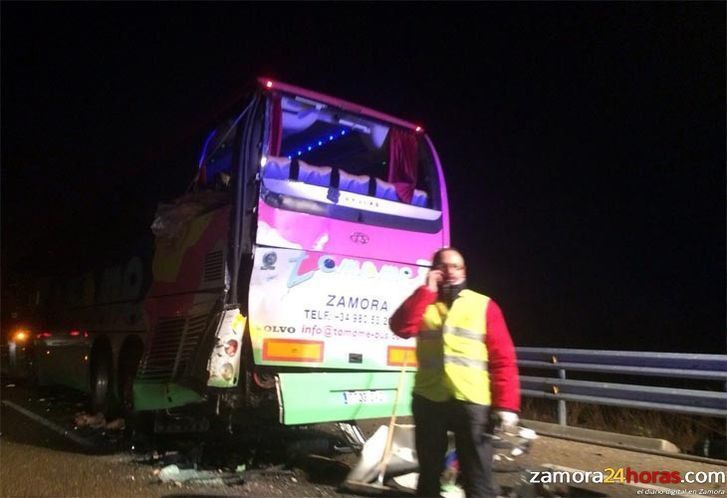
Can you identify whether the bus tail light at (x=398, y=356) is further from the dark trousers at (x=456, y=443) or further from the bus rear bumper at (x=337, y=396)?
the dark trousers at (x=456, y=443)

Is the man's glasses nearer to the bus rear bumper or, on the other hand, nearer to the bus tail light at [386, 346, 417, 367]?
the bus rear bumper

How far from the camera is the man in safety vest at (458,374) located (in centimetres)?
348

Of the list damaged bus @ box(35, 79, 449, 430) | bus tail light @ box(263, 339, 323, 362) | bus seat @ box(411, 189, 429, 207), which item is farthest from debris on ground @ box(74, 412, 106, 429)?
bus seat @ box(411, 189, 429, 207)

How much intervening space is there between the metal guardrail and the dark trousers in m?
4.01

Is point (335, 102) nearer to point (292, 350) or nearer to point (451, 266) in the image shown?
point (292, 350)

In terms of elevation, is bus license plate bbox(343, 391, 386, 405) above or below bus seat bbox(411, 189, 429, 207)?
below

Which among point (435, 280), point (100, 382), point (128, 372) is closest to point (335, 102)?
point (435, 280)

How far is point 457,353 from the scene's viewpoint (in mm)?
3555

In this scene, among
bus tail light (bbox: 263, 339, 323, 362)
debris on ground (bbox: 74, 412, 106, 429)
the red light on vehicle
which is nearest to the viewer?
the red light on vehicle

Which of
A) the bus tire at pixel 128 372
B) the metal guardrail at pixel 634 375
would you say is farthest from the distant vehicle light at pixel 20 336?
the metal guardrail at pixel 634 375

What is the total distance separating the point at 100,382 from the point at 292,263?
470 cm

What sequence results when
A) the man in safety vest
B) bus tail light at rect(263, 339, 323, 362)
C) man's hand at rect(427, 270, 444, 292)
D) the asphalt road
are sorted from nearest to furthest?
the man in safety vest < man's hand at rect(427, 270, 444, 292) < the asphalt road < bus tail light at rect(263, 339, 323, 362)

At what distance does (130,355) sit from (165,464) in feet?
7.99

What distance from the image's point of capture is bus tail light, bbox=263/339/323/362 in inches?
225
